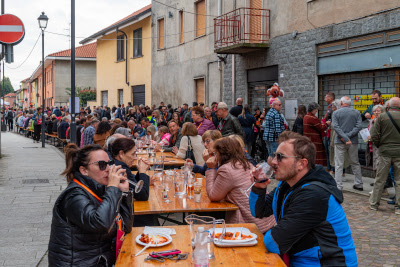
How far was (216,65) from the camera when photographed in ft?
66.0

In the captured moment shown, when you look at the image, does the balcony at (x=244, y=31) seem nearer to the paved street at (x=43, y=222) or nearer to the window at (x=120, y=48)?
the paved street at (x=43, y=222)

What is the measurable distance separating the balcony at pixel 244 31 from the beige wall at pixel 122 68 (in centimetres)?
1011

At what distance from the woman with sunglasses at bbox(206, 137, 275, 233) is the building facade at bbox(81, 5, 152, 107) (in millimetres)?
22790

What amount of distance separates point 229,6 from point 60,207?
16.4 meters

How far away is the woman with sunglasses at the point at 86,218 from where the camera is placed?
3.39m

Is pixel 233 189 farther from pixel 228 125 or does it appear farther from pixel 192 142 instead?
pixel 228 125

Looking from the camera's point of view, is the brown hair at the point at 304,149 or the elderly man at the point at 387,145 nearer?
the brown hair at the point at 304,149

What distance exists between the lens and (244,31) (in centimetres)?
1672

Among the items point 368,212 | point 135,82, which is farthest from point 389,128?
point 135,82

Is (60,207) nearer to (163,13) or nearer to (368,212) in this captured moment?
(368,212)

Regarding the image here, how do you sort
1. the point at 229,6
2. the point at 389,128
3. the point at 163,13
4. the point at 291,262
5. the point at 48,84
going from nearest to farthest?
1. the point at 291,262
2. the point at 389,128
3. the point at 229,6
4. the point at 163,13
5. the point at 48,84

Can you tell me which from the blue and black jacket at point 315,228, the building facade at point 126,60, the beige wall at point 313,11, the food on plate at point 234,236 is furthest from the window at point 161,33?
the blue and black jacket at point 315,228

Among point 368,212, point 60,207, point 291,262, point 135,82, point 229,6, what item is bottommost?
point 368,212

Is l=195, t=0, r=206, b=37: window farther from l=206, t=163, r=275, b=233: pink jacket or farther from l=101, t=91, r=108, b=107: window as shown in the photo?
l=206, t=163, r=275, b=233: pink jacket
